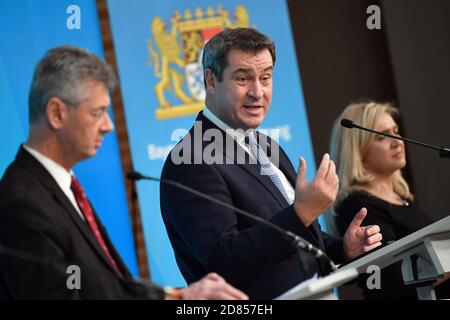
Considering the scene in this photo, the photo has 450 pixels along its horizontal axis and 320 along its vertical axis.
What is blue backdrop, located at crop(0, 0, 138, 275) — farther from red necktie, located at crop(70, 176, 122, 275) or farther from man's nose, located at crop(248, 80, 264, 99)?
red necktie, located at crop(70, 176, 122, 275)

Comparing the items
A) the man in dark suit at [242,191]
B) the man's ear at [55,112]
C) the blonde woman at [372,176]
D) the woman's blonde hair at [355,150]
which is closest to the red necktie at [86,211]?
the man's ear at [55,112]

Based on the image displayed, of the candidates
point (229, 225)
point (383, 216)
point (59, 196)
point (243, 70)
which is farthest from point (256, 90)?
point (383, 216)

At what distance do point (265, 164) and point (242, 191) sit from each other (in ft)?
0.86

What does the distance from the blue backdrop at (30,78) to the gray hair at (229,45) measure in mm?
1568

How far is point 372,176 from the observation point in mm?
4648

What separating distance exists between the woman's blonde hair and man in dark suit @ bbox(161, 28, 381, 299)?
3.54 ft

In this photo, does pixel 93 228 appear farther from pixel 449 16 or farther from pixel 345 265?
pixel 449 16

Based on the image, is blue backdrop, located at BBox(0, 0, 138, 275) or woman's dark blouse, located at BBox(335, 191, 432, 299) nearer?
woman's dark blouse, located at BBox(335, 191, 432, 299)

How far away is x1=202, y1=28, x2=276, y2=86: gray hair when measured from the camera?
10.9 feet

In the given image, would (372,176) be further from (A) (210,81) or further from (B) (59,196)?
(B) (59,196)

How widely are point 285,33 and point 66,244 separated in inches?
139

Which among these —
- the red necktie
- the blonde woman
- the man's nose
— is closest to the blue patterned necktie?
the man's nose

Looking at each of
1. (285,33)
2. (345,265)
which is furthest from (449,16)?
(345,265)

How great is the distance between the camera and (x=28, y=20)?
5.02m
